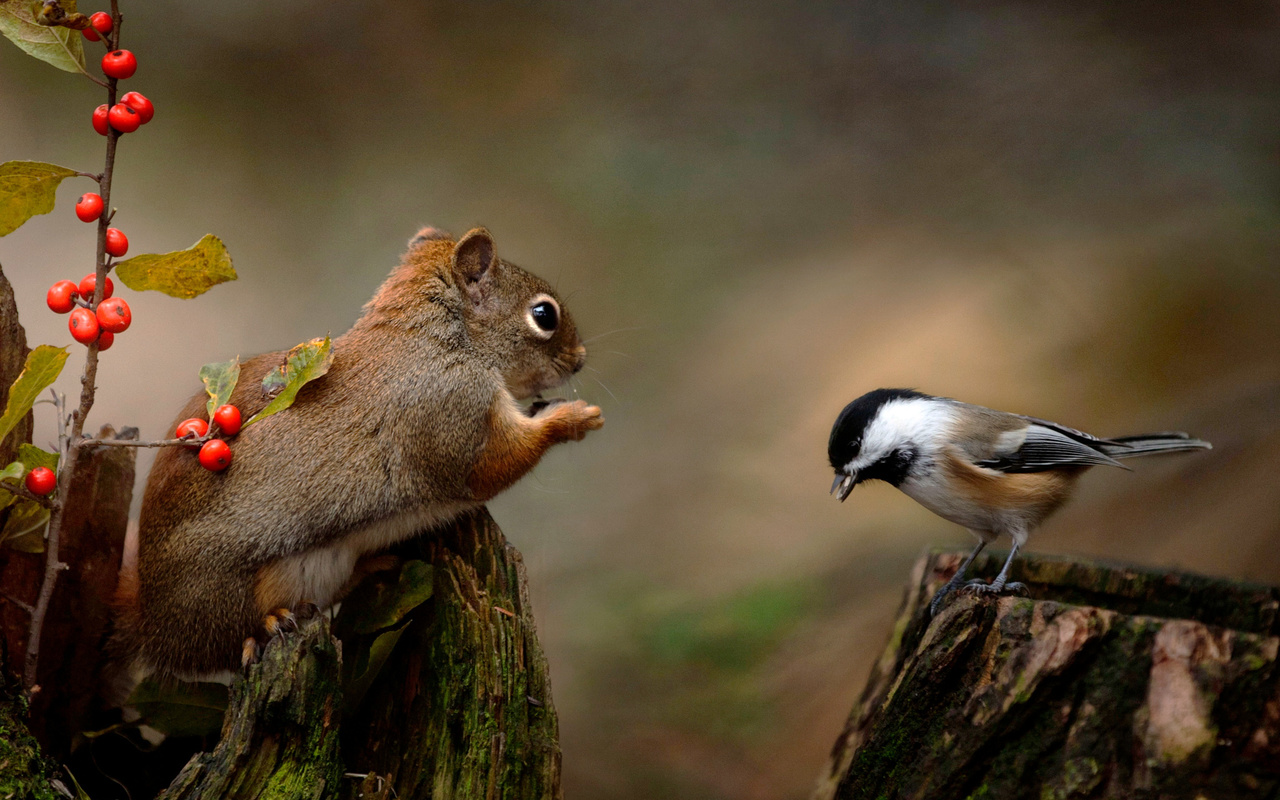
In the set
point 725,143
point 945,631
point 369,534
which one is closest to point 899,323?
point 725,143

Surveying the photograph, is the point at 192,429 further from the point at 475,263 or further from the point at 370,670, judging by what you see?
the point at 475,263

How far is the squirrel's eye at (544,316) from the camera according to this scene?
161cm

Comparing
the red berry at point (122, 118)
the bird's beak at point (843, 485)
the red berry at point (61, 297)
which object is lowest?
the bird's beak at point (843, 485)

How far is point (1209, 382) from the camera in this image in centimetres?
215

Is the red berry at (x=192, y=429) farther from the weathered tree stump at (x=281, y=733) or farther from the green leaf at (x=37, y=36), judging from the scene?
the green leaf at (x=37, y=36)

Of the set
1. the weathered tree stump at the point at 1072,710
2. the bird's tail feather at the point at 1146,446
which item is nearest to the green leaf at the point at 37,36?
the weathered tree stump at the point at 1072,710

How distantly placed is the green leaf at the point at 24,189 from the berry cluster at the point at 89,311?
3.9 inches

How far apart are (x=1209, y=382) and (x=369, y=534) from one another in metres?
2.11

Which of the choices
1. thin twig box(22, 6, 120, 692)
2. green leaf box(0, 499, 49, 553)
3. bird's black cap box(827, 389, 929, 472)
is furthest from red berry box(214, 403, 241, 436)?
bird's black cap box(827, 389, 929, 472)

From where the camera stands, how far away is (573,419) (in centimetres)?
150

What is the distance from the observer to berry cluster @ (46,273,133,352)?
3.44ft

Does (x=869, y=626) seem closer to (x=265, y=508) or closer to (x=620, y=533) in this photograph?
(x=620, y=533)

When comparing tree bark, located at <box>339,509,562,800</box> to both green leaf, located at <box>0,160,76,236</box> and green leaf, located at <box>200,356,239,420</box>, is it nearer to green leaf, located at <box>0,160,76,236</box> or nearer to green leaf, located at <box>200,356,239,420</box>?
green leaf, located at <box>200,356,239,420</box>

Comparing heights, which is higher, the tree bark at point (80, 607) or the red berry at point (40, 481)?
the red berry at point (40, 481)
